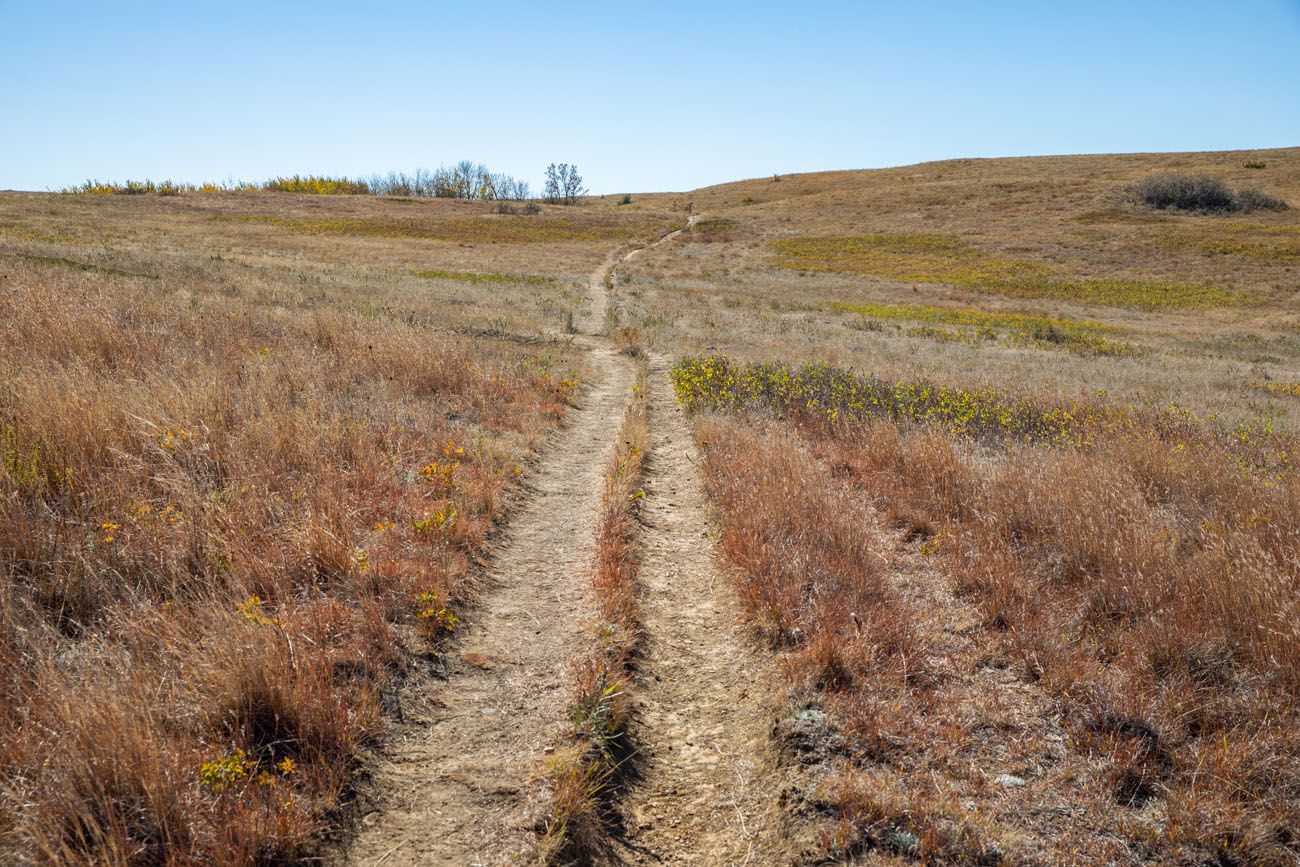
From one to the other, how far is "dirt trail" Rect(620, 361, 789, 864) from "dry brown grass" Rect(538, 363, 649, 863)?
132 millimetres

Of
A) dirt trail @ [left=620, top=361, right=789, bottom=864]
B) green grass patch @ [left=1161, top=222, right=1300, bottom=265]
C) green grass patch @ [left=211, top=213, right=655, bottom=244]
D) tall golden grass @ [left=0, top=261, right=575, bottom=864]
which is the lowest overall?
dirt trail @ [left=620, top=361, right=789, bottom=864]

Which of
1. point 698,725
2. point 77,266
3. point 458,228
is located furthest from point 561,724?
point 458,228

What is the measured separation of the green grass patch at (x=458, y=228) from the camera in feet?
189

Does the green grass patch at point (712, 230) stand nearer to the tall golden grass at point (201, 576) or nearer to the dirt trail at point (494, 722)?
the tall golden grass at point (201, 576)

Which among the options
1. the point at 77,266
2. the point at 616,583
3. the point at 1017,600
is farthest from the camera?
the point at 77,266

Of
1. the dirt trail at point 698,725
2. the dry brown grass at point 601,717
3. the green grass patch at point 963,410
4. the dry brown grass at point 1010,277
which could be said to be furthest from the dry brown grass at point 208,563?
the dry brown grass at point 1010,277

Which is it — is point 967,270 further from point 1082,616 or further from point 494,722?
point 494,722

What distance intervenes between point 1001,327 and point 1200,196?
56472mm

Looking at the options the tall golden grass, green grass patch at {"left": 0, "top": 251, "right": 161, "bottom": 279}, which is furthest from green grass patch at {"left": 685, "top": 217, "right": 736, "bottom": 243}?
the tall golden grass

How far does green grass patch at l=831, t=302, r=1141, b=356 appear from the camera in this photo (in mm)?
26203

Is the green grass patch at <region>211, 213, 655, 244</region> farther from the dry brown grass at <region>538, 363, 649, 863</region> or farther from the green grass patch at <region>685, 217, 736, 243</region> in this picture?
the dry brown grass at <region>538, 363, 649, 863</region>

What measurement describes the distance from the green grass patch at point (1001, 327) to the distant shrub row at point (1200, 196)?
47.7 m

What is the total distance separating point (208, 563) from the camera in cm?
448

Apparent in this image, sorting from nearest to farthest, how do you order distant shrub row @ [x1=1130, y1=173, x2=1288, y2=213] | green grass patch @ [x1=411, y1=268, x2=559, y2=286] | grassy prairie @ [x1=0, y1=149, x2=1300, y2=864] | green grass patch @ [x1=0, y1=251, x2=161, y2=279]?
1. grassy prairie @ [x1=0, y1=149, x2=1300, y2=864]
2. green grass patch @ [x1=0, y1=251, x2=161, y2=279]
3. green grass patch @ [x1=411, y1=268, x2=559, y2=286]
4. distant shrub row @ [x1=1130, y1=173, x2=1288, y2=213]
